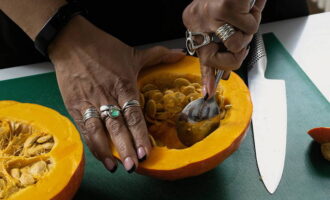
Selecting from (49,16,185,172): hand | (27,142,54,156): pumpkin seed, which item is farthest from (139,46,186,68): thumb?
(27,142,54,156): pumpkin seed

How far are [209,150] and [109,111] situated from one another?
0.81 ft

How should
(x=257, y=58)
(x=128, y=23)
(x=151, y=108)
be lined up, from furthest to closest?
(x=128, y=23), (x=257, y=58), (x=151, y=108)

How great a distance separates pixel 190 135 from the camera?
3.40ft

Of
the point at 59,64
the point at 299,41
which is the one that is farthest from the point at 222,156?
the point at 299,41

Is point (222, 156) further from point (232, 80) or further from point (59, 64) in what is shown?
point (59, 64)

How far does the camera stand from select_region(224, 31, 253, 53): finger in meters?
0.87

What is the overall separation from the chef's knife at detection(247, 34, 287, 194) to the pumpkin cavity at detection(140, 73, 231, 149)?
0.13 m

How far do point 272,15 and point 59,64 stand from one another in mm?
766

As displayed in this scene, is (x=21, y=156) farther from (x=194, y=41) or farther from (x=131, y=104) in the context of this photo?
(x=194, y=41)

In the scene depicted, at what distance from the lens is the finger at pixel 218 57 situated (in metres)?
0.91

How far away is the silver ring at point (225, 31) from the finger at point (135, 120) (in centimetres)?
→ 27

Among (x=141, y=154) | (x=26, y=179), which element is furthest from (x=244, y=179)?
(x=26, y=179)

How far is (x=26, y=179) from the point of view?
891 millimetres

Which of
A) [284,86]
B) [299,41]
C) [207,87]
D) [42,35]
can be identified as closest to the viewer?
[207,87]
